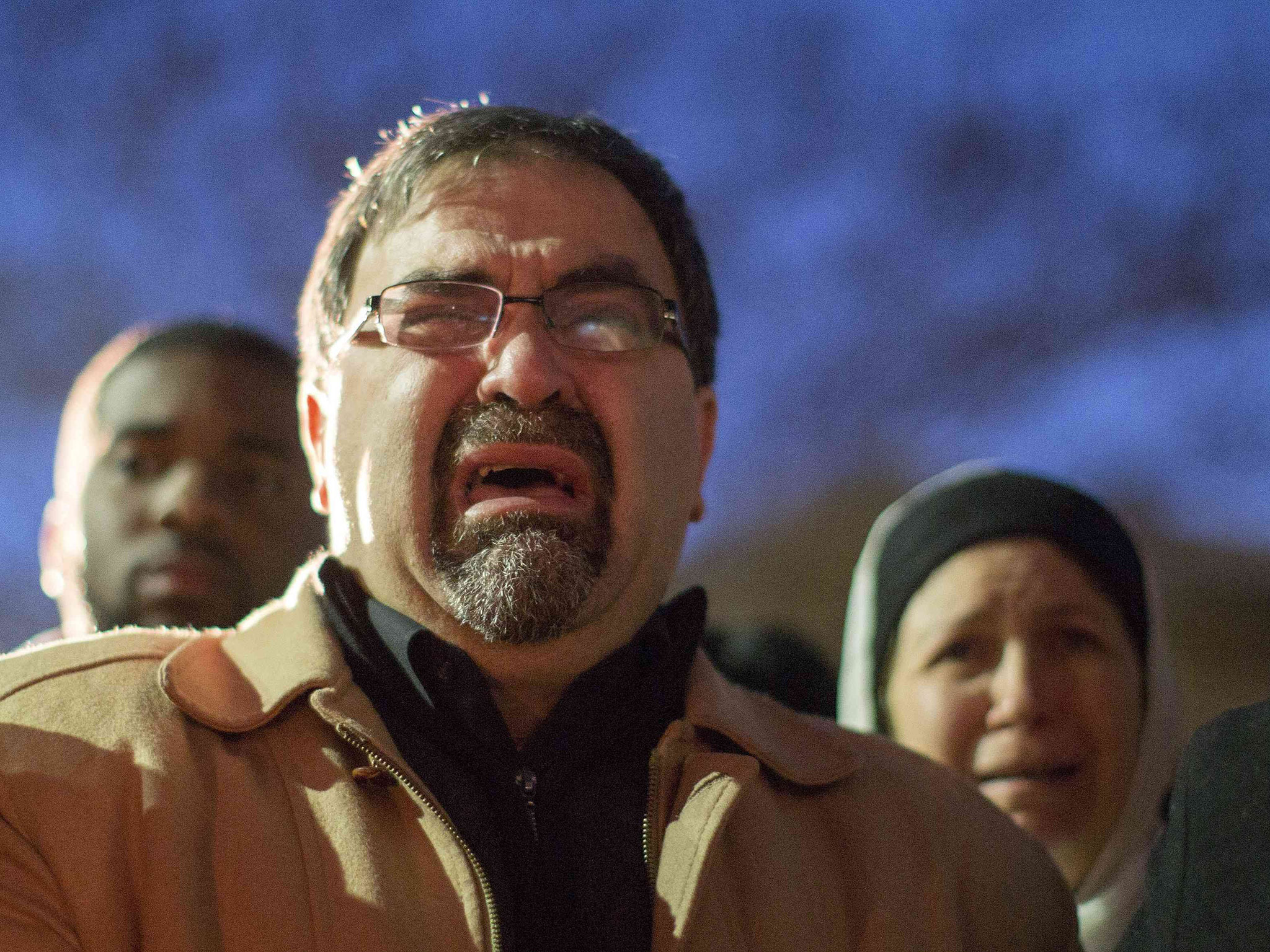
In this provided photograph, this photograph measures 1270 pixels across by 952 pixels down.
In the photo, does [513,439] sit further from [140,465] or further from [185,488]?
[140,465]

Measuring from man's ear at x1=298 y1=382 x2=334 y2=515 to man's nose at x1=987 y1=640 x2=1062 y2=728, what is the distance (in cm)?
156

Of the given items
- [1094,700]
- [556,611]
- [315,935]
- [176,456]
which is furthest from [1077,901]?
[176,456]

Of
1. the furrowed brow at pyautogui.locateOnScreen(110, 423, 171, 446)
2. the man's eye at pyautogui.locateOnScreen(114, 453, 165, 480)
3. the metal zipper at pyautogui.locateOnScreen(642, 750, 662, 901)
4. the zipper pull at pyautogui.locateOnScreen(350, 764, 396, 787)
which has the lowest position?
the metal zipper at pyautogui.locateOnScreen(642, 750, 662, 901)

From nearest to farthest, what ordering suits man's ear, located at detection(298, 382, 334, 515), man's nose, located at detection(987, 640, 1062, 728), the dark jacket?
the dark jacket < man's ear, located at detection(298, 382, 334, 515) < man's nose, located at detection(987, 640, 1062, 728)

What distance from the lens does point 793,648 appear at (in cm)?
411

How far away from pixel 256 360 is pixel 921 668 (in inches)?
79.4

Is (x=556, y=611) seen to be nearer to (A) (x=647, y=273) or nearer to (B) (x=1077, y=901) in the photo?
(A) (x=647, y=273)

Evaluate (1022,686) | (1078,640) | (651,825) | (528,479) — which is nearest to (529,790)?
(651,825)


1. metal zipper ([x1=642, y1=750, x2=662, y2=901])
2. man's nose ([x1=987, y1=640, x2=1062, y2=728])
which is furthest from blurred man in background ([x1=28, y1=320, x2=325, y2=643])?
man's nose ([x1=987, y1=640, x2=1062, y2=728])

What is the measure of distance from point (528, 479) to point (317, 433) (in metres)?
0.52

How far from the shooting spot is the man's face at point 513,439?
196 cm

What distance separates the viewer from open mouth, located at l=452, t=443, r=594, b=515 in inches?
77.6

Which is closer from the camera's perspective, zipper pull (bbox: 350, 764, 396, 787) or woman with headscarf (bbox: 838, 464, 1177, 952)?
zipper pull (bbox: 350, 764, 396, 787)

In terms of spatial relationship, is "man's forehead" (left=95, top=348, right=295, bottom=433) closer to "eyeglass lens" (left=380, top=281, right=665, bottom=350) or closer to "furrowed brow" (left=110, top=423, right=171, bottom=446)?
"furrowed brow" (left=110, top=423, right=171, bottom=446)
